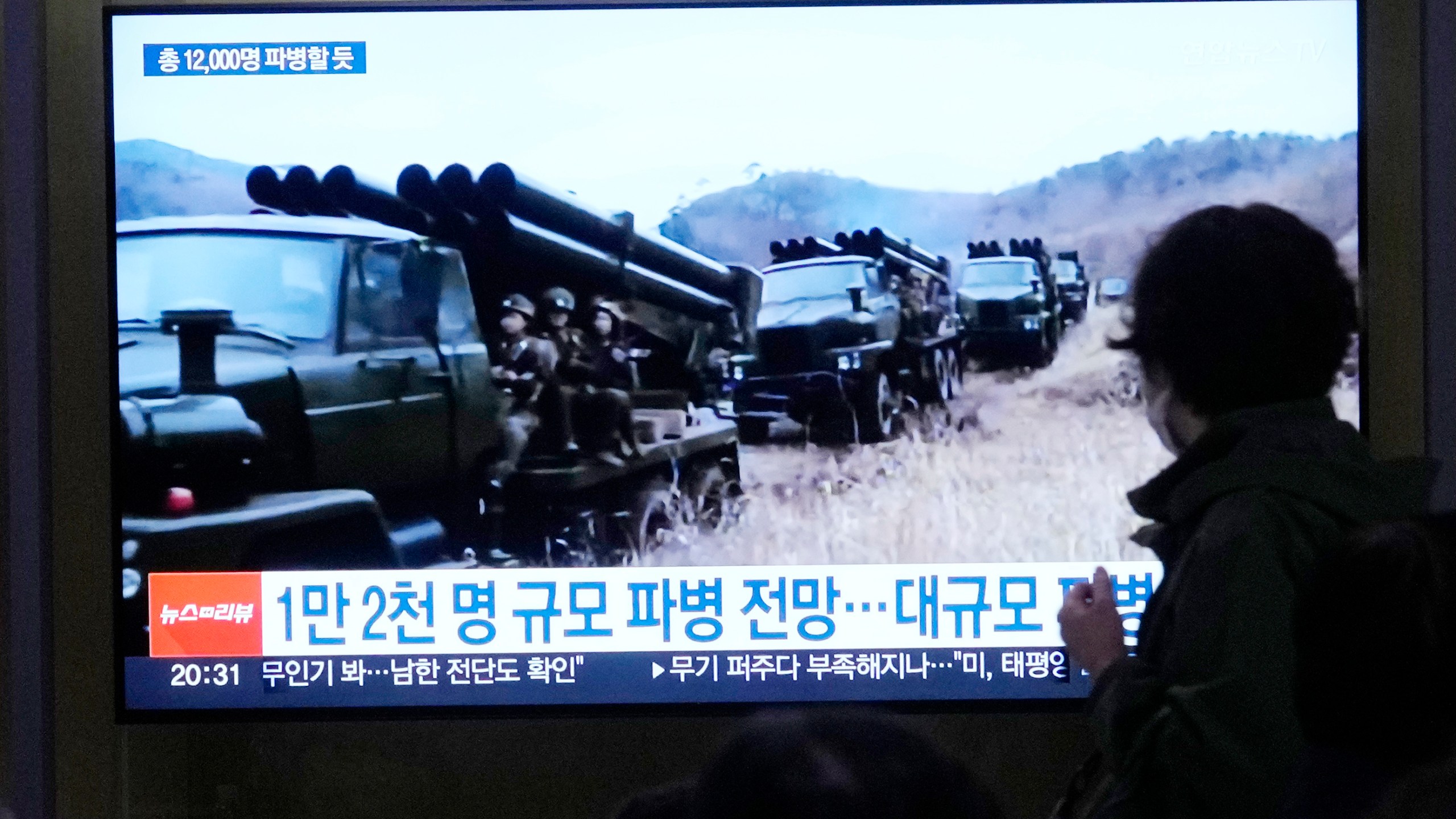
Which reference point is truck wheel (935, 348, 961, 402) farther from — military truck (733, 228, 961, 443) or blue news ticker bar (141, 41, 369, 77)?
blue news ticker bar (141, 41, 369, 77)

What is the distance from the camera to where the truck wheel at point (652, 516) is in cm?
301

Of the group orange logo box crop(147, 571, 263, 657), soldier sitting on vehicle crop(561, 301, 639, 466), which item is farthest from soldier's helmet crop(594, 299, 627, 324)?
orange logo box crop(147, 571, 263, 657)

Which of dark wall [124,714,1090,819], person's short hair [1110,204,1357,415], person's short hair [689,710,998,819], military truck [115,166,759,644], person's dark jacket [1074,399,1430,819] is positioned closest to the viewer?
person's short hair [689,710,998,819]

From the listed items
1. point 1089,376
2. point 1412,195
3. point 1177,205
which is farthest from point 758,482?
point 1412,195

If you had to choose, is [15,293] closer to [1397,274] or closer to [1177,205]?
[1177,205]

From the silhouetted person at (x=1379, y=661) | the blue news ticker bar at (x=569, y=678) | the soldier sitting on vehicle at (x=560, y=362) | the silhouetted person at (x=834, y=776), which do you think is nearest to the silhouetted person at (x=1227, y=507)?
the silhouetted person at (x=1379, y=661)

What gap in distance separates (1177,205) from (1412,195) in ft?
1.68

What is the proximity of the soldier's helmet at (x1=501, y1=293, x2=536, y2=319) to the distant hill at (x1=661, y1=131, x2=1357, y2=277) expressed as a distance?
31 cm

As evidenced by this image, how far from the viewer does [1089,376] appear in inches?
→ 120

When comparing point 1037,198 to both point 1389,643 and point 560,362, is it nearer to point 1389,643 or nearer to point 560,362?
point 560,362

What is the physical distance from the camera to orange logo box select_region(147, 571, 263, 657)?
9.78ft

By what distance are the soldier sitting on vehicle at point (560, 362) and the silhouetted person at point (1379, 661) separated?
6.19ft

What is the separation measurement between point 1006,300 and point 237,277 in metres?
1.55

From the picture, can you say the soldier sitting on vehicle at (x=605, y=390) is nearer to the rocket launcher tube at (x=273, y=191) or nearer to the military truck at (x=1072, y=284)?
the rocket launcher tube at (x=273, y=191)
